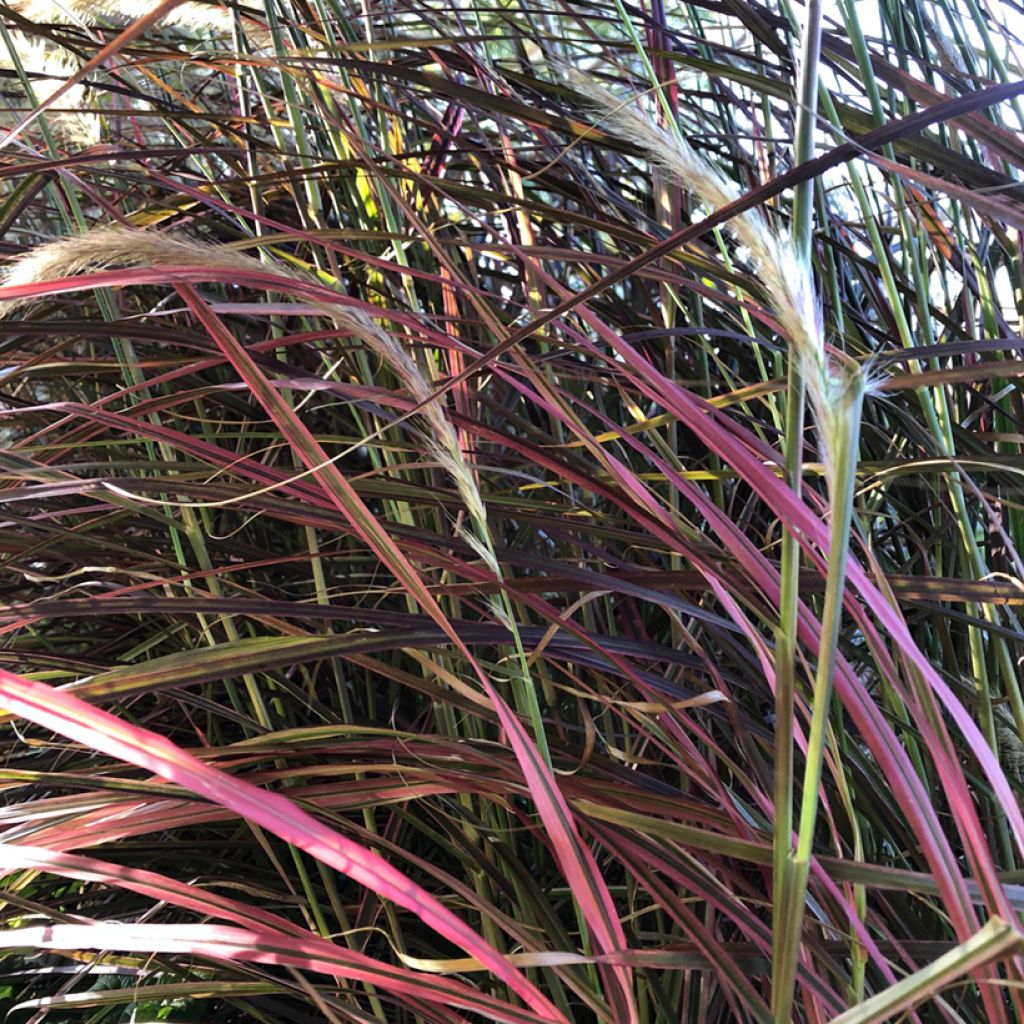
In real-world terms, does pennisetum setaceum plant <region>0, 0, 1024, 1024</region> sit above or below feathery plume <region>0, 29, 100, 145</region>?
below

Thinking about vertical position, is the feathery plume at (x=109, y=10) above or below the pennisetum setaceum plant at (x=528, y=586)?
above

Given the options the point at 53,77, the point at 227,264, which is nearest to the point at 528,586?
the point at 227,264

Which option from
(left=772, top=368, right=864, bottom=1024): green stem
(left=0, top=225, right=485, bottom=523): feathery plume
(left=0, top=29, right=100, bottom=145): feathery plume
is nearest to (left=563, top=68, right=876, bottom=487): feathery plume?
(left=772, top=368, right=864, bottom=1024): green stem

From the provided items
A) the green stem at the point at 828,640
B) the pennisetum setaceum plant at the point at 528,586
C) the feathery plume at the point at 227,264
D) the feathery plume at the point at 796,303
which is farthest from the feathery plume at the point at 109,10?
the green stem at the point at 828,640

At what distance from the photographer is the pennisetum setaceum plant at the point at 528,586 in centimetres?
28

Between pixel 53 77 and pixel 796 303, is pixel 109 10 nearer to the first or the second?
pixel 53 77

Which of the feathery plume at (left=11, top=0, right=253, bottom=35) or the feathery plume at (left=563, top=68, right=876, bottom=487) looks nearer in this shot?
the feathery plume at (left=563, top=68, right=876, bottom=487)

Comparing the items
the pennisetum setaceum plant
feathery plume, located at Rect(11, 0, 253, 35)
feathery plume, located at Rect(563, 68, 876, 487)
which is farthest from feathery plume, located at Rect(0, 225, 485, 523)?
feathery plume, located at Rect(11, 0, 253, 35)

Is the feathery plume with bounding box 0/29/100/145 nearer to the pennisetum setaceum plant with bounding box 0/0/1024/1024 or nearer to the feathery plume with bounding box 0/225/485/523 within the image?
the pennisetum setaceum plant with bounding box 0/0/1024/1024

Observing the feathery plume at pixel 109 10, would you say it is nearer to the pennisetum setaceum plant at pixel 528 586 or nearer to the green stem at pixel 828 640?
the pennisetum setaceum plant at pixel 528 586

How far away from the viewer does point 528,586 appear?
41 cm

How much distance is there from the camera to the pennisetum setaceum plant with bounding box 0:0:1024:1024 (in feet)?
0.93

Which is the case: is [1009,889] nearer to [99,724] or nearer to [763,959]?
[763,959]

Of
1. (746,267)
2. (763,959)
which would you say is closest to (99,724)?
(763,959)
